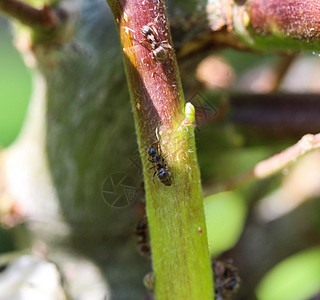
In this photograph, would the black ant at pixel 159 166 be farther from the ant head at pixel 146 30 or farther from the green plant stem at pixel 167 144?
the ant head at pixel 146 30

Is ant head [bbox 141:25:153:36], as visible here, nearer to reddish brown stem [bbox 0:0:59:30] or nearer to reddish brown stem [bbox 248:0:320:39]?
reddish brown stem [bbox 248:0:320:39]

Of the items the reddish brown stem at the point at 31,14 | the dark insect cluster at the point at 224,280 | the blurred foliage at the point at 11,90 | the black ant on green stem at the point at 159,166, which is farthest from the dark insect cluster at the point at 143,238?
the blurred foliage at the point at 11,90

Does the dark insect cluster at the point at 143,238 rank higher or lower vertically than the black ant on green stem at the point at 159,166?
lower

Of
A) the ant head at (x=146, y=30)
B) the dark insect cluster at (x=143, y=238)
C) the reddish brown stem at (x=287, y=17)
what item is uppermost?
the ant head at (x=146, y=30)

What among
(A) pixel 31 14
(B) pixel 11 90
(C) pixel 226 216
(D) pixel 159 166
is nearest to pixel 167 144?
(D) pixel 159 166

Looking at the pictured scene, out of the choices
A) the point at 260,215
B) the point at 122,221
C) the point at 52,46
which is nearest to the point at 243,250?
the point at 260,215

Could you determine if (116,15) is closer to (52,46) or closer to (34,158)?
(52,46)

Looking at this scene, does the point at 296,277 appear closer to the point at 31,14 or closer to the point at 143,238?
the point at 143,238
